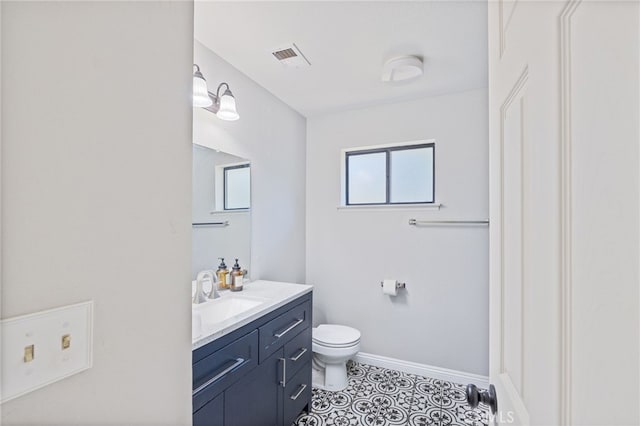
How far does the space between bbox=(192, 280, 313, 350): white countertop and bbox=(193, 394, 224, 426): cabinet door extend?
0.25 m

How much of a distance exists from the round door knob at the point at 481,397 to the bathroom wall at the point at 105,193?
0.68 meters

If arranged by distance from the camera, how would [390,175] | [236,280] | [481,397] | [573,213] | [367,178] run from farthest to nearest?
[367,178] → [390,175] → [236,280] → [481,397] → [573,213]

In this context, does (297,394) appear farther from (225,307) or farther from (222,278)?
(222,278)

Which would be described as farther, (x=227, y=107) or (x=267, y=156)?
(x=267, y=156)

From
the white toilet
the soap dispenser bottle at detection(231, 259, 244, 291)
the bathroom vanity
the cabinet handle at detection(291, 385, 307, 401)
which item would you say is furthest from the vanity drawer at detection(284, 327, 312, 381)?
the soap dispenser bottle at detection(231, 259, 244, 291)

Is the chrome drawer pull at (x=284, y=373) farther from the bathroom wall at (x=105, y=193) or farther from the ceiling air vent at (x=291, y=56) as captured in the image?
the ceiling air vent at (x=291, y=56)

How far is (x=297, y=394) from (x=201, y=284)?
0.93m

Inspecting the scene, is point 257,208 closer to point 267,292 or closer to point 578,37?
point 267,292

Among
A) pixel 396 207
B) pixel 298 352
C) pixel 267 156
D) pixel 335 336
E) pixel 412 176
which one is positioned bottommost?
pixel 335 336

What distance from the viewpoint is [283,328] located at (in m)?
1.77

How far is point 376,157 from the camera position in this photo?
113 inches

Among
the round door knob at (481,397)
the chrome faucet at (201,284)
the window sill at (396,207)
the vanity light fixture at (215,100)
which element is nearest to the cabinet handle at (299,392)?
the chrome faucet at (201,284)

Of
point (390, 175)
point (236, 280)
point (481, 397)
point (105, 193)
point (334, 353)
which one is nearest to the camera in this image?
point (105, 193)

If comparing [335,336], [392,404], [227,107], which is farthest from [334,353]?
[227,107]
